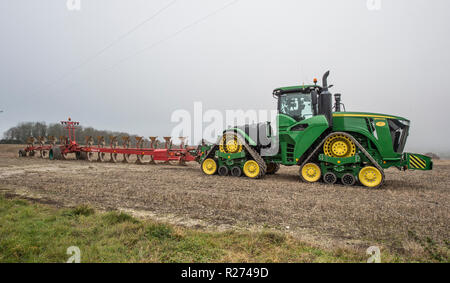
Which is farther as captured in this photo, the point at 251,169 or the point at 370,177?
the point at 251,169

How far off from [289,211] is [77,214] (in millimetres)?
3360

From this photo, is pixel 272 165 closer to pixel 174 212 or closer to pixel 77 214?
pixel 174 212

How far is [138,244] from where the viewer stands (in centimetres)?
252

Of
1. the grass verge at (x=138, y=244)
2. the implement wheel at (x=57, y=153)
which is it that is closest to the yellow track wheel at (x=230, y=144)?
the grass verge at (x=138, y=244)

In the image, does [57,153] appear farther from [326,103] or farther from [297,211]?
[297,211]

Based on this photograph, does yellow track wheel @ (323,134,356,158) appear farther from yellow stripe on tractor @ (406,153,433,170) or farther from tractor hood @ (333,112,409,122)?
yellow stripe on tractor @ (406,153,433,170)

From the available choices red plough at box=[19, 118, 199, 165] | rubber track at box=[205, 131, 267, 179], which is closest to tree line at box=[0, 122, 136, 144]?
red plough at box=[19, 118, 199, 165]

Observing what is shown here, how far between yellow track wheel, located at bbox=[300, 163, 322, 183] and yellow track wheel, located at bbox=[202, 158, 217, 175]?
10.7ft

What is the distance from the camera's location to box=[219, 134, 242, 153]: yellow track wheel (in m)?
8.57

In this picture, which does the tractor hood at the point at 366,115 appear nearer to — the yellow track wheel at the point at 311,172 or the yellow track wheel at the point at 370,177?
the yellow track wheel at the point at 370,177

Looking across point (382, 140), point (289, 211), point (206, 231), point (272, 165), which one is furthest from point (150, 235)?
point (272, 165)

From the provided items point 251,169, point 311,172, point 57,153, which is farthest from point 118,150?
point 311,172

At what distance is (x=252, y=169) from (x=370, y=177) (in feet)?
11.5
